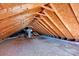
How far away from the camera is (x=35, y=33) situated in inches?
63.5

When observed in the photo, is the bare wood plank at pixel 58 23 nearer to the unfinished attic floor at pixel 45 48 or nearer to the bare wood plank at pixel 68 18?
the bare wood plank at pixel 68 18

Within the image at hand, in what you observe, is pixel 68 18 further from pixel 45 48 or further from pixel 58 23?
pixel 45 48

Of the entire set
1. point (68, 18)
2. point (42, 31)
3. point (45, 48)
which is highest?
point (68, 18)

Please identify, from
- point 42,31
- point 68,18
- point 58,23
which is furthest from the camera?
point 58,23

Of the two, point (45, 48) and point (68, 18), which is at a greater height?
point (68, 18)

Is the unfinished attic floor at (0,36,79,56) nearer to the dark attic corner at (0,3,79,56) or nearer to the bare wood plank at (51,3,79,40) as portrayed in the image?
the dark attic corner at (0,3,79,56)

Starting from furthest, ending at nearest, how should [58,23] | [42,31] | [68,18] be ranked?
1. [58,23]
2. [68,18]
3. [42,31]

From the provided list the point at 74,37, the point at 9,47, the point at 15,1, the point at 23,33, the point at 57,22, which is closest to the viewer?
the point at 15,1

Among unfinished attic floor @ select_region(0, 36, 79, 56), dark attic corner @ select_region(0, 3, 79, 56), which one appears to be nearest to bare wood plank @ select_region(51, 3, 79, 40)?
dark attic corner @ select_region(0, 3, 79, 56)

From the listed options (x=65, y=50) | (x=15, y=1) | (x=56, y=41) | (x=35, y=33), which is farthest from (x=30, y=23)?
(x=15, y=1)

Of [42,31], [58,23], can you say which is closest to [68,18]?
[58,23]

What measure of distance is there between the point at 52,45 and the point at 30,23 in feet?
1.15

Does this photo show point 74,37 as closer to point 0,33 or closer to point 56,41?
point 56,41

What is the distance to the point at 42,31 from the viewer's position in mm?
1791
